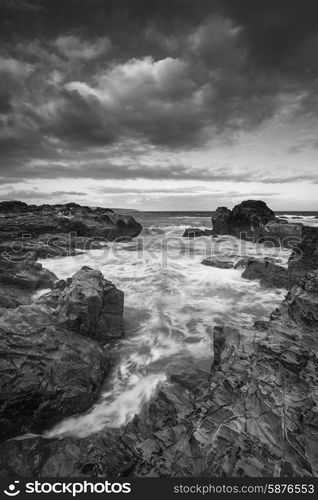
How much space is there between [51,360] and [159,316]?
4.49 metres

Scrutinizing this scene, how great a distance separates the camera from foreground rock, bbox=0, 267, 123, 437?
444cm

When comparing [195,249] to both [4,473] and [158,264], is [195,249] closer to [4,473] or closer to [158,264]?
[158,264]

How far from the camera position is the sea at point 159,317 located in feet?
17.1

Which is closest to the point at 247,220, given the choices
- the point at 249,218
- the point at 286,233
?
the point at 249,218

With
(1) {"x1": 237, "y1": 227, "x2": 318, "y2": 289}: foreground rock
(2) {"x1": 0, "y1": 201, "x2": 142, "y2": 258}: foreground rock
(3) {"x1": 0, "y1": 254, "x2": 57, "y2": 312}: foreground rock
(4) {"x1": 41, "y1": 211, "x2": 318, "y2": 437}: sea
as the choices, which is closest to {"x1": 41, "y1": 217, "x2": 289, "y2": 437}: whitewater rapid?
(4) {"x1": 41, "y1": 211, "x2": 318, "y2": 437}: sea

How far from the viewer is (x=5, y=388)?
4379 millimetres

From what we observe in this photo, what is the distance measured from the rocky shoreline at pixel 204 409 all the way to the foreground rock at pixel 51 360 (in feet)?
0.07

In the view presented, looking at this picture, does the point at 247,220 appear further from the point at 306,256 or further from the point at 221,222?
the point at 306,256

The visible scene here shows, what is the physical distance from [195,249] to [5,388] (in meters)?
19.4

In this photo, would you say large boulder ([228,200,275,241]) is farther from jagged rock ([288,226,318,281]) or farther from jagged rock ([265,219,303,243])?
jagged rock ([288,226,318,281])

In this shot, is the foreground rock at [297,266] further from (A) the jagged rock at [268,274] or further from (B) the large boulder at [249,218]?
(B) the large boulder at [249,218]

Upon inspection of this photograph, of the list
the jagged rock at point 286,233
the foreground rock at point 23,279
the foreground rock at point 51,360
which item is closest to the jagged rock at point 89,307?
the foreground rock at point 51,360

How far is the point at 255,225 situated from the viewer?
29469 millimetres

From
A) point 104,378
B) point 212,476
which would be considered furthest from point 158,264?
point 212,476
